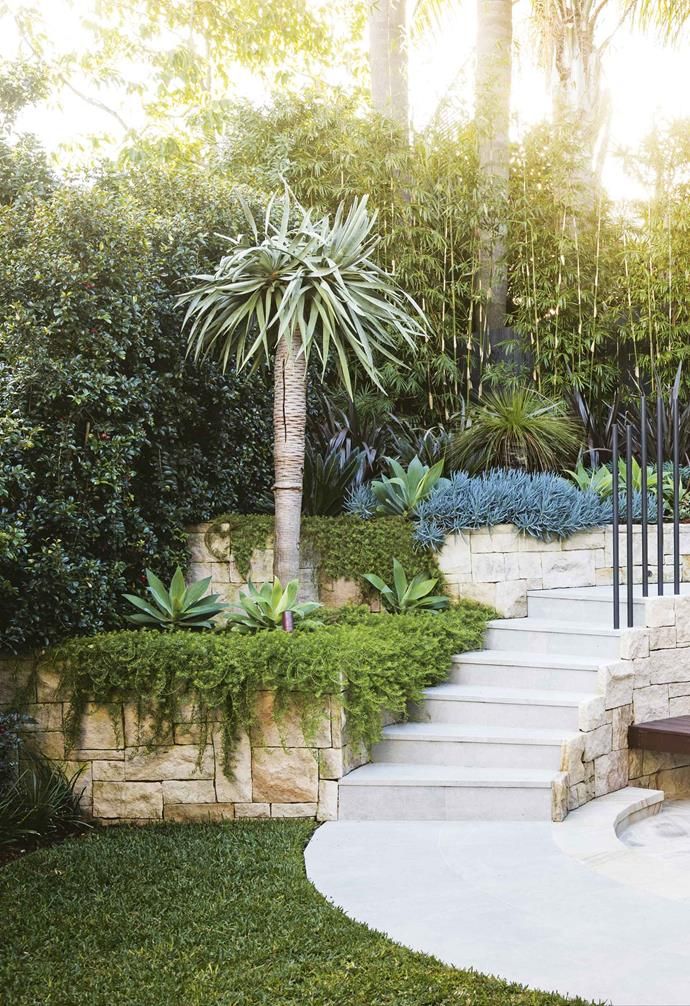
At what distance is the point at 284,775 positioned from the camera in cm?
467

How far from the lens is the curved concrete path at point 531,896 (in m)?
2.95

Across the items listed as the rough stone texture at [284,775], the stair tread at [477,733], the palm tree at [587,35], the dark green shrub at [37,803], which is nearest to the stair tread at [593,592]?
the stair tread at [477,733]

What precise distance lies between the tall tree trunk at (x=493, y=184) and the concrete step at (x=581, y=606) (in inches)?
110

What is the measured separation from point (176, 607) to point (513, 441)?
288 centimetres

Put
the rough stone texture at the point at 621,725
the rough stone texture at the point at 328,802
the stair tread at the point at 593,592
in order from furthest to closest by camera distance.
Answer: the stair tread at the point at 593,592, the rough stone texture at the point at 621,725, the rough stone texture at the point at 328,802

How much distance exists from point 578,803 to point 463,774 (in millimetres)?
576

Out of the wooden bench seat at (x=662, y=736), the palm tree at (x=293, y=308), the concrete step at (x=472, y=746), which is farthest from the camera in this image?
the palm tree at (x=293, y=308)

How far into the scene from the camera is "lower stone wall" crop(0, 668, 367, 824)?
465 centimetres

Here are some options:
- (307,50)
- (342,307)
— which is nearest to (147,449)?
(342,307)

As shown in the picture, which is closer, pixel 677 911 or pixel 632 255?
pixel 677 911

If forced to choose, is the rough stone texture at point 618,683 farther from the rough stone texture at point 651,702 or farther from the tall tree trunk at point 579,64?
the tall tree trunk at point 579,64

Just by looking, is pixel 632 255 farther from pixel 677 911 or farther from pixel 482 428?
pixel 677 911

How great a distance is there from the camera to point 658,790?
17.0 ft

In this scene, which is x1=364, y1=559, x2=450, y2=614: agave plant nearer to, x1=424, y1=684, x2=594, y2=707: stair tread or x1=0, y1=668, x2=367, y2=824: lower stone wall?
x1=424, y1=684, x2=594, y2=707: stair tread
